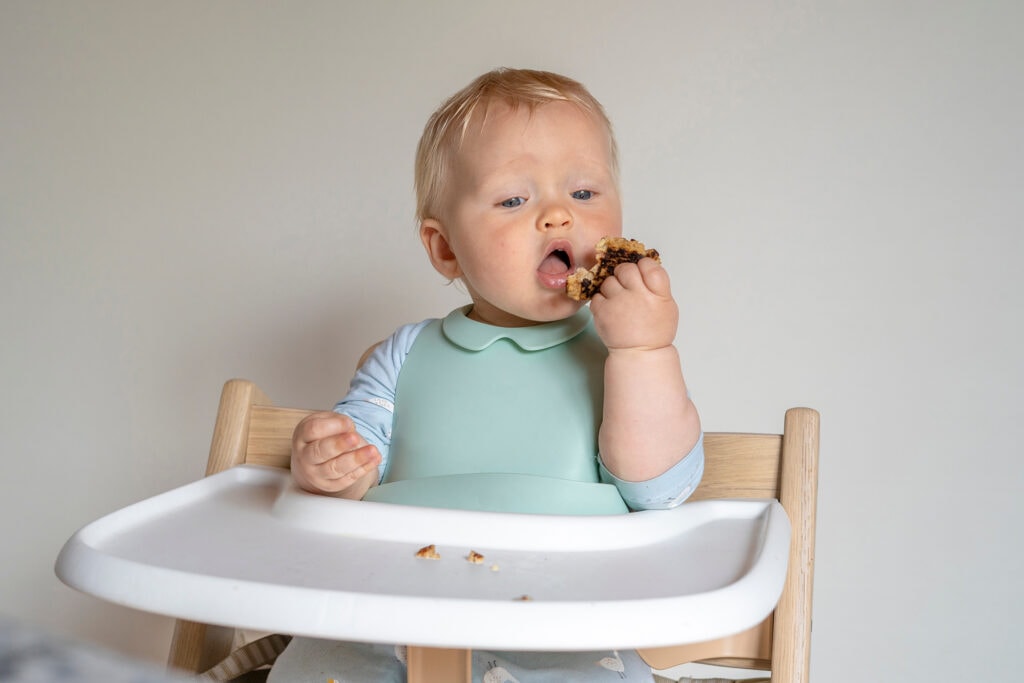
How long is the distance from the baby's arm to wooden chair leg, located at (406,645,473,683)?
0.87ft

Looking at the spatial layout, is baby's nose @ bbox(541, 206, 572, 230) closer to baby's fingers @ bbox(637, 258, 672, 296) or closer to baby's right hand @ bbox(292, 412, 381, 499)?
baby's fingers @ bbox(637, 258, 672, 296)

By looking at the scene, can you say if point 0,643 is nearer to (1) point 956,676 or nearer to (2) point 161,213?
(1) point 956,676

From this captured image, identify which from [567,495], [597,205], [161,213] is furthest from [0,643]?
[161,213]

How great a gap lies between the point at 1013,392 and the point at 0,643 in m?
1.62

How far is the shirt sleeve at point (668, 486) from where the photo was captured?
0.94m

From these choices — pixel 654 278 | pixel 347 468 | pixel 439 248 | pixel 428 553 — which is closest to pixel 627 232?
pixel 439 248

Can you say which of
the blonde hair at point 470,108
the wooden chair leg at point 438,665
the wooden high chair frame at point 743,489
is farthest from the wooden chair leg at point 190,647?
the blonde hair at point 470,108

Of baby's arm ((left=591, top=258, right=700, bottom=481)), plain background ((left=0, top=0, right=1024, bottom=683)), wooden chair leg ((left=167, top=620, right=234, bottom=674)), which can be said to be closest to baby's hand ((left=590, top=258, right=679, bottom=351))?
baby's arm ((left=591, top=258, right=700, bottom=481))

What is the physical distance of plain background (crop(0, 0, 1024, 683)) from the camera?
158cm

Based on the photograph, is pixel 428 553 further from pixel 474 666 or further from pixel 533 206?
pixel 533 206

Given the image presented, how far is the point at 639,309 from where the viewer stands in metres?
0.92

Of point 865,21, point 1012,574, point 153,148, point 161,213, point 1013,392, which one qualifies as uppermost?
point 865,21

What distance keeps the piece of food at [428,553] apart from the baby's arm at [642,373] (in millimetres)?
247

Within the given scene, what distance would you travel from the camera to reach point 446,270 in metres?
1.18
